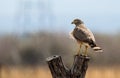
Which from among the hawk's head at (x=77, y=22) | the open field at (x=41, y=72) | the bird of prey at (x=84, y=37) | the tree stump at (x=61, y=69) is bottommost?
the open field at (x=41, y=72)

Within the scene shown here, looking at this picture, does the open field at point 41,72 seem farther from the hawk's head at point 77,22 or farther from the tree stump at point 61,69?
the tree stump at point 61,69

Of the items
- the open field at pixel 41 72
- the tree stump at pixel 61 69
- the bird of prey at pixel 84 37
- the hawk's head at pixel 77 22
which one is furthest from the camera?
the open field at pixel 41 72

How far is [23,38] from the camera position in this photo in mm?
24797

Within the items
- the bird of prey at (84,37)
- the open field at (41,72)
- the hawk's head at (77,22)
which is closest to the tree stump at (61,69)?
the bird of prey at (84,37)

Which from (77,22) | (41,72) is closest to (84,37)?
(77,22)

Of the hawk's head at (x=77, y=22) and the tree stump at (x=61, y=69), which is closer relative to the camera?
the tree stump at (x=61, y=69)

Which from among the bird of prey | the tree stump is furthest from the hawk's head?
the tree stump

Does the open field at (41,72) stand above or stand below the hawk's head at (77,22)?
below

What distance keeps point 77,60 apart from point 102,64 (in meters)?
14.1

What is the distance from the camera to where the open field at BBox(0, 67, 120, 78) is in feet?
56.0

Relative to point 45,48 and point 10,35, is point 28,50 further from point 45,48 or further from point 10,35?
point 10,35

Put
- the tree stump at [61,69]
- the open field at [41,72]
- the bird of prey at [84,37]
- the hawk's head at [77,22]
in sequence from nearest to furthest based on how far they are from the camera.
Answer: the tree stump at [61,69] → the bird of prey at [84,37] → the hawk's head at [77,22] → the open field at [41,72]

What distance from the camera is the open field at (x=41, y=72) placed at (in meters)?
17.1

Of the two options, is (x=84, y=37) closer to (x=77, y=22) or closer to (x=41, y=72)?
(x=77, y=22)
